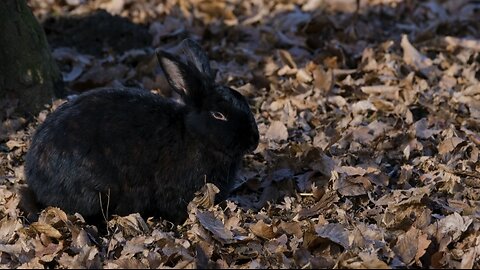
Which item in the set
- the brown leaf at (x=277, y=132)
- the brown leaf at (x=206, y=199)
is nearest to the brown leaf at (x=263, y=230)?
the brown leaf at (x=206, y=199)

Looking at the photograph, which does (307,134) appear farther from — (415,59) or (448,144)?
(415,59)

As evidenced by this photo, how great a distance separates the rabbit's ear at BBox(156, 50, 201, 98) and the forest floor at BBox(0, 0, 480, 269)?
0.73 m

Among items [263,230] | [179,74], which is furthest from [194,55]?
[263,230]

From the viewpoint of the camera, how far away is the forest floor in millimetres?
5109

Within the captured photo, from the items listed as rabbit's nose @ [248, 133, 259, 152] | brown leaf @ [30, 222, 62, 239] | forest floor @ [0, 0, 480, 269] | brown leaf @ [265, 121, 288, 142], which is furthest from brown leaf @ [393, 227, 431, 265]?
brown leaf @ [265, 121, 288, 142]

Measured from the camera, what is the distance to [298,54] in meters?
9.13

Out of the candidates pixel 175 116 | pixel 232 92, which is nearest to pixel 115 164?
pixel 175 116

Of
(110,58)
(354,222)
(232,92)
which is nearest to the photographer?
(354,222)

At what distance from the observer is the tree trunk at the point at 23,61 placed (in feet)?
24.4

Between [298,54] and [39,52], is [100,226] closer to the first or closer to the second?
[39,52]

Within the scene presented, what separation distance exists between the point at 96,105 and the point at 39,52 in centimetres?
203

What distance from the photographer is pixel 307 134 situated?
7.36 metres

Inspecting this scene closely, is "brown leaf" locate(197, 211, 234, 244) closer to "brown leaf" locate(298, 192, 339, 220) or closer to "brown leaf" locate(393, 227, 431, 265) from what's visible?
"brown leaf" locate(298, 192, 339, 220)

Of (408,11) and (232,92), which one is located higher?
(232,92)
